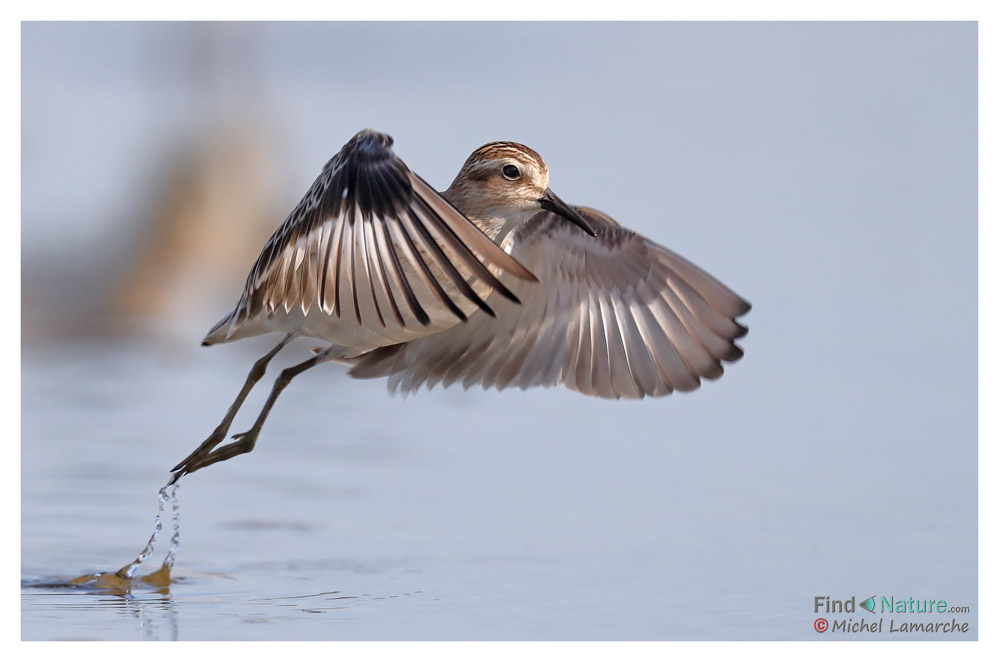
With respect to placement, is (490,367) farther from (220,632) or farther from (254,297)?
(220,632)

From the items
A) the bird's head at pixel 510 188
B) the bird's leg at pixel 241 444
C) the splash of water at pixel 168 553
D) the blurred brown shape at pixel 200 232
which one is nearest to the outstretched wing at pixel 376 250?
the bird's head at pixel 510 188

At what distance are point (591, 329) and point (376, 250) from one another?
2203mm

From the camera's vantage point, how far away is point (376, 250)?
599 cm

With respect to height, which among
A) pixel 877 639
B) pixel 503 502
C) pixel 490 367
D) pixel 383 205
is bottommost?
pixel 877 639

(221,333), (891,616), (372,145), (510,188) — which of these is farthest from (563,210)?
(891,616)

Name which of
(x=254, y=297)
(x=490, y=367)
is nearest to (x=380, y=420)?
(x=490, y=367)

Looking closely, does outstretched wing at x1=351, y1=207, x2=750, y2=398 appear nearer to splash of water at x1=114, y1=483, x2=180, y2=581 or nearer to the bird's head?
the bird's head

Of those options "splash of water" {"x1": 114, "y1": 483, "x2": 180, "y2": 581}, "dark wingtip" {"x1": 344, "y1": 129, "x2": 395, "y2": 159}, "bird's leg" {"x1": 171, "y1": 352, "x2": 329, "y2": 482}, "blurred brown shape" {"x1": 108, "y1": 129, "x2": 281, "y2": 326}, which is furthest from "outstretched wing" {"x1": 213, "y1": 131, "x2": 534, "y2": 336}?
"blurred brown shape" {"x1": 108, "y1": 129, "x2": 281, "y2": 326}

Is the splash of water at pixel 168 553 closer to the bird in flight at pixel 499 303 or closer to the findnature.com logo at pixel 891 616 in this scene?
the bird in flight at pixel 499 303

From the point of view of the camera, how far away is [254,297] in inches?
277

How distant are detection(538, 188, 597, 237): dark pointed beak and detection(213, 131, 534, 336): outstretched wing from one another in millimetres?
595

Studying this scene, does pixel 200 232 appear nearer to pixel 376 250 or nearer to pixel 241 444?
pixel 241 444

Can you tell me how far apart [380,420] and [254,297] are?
4287 millimetres

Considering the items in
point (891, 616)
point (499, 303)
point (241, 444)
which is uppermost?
point (499, 303)
